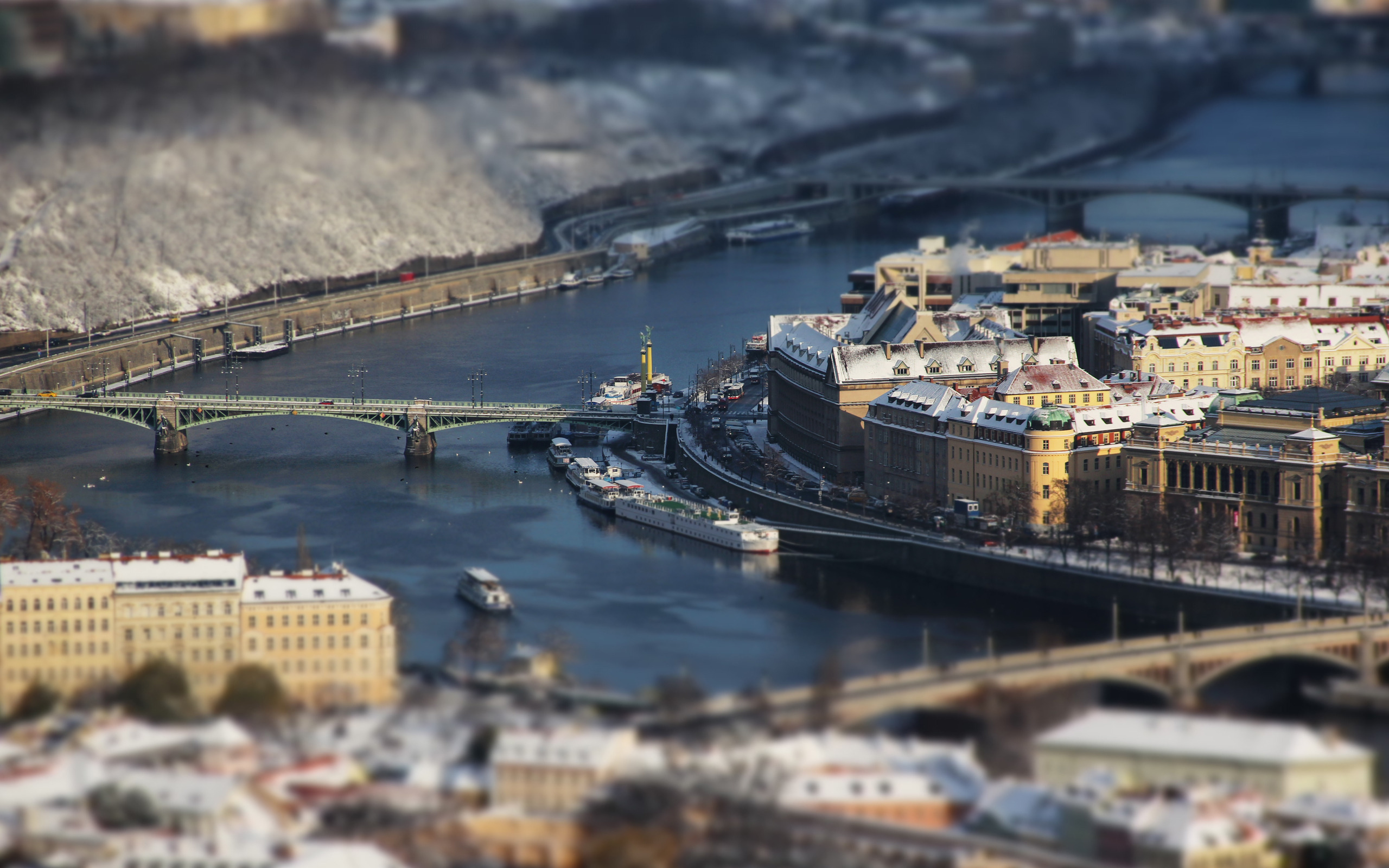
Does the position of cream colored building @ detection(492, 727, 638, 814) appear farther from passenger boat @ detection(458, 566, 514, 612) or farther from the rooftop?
the rooftop

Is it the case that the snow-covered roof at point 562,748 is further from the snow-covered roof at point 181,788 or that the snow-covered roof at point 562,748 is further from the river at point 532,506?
the river at point 532,506

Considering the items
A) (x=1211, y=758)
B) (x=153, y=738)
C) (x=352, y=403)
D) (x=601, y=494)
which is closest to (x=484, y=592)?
(x=601, y=494)

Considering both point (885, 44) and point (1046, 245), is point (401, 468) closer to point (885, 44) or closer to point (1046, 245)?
point (1046, 245)

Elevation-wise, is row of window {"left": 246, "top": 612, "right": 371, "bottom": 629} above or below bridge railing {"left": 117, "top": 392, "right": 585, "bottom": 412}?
above

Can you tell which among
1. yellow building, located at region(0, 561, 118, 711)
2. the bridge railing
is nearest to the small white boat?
the bridge railing

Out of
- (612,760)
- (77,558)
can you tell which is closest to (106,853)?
(612,760)

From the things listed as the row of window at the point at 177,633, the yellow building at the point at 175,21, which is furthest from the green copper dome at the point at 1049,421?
the yellow building at the point at 175,21
